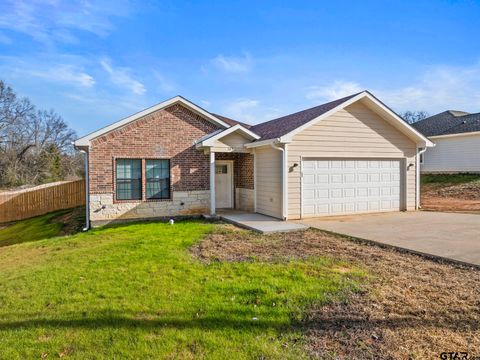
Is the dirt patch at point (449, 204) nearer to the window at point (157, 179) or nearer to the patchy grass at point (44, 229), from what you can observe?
the window at point (157, 179)

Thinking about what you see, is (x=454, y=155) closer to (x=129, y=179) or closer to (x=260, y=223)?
(x=260, y=223)

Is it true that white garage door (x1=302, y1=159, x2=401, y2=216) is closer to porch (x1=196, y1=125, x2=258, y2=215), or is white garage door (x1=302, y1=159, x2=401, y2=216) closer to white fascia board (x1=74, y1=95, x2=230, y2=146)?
porch (x1=196, y1=125, x2=258, y2=215)

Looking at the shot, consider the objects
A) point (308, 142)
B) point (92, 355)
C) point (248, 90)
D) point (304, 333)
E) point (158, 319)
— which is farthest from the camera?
point (248, 90)

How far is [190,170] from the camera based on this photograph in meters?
13.0

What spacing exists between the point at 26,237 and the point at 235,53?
40.8 feet

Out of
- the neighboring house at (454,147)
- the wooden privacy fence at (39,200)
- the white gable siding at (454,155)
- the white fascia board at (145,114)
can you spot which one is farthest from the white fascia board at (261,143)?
the white gable siding at (454,155)

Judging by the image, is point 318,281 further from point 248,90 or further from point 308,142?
point 248,90

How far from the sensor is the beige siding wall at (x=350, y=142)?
1159cm

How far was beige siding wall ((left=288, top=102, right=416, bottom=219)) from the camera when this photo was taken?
11586 millimetres

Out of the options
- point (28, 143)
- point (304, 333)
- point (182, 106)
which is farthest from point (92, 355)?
point (28, 143)

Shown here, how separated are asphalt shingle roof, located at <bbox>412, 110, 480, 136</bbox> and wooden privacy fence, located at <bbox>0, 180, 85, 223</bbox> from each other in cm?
2597

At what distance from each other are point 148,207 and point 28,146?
95.4 feet

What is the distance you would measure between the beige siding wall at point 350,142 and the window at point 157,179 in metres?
4.88

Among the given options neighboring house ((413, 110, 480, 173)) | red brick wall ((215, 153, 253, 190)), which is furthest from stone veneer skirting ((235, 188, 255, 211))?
neighboring house ((413, 110, 480, 173))
